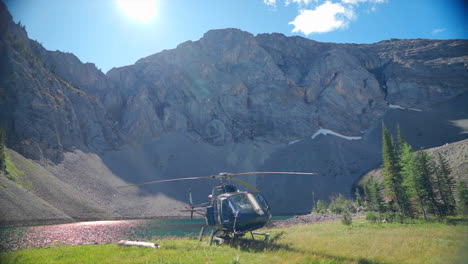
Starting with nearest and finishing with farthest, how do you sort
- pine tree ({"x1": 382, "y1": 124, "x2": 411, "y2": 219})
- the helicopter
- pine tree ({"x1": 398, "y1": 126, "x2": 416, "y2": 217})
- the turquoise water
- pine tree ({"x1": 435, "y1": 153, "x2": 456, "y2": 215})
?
the helicopter < the turquoise water < pine tree ({"x1": 398, "y1": 126, "x2": 416, "y2": 217}) < pine tree ({"x1": 435, "y1": 153, "x2": 456, "y2": 215}) < pine tree ({"x1": 382, "y1": 124, "x2": 411, "y2": 219})

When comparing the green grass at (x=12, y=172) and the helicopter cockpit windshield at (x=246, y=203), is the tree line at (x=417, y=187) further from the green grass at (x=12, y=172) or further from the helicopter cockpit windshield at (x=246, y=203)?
the green grass at (x=12, y=172)

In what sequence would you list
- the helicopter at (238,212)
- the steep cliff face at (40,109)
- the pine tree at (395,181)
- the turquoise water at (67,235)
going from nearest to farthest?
the helicopter at (238,212) < the turquoise water at (67,235) < the pine tree at (395,181) < the steep cliff face at (40,109)

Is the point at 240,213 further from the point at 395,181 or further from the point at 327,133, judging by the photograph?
the point at 327,133

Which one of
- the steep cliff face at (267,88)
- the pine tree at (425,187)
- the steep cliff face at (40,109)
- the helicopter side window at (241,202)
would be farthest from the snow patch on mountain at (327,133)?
the helicopter side window at (241,202)

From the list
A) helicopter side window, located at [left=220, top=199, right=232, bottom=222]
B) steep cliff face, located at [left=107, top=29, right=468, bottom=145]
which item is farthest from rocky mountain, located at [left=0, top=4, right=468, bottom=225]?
helicopter side window, located at [left=220, top=199, right=232, bottom=222]

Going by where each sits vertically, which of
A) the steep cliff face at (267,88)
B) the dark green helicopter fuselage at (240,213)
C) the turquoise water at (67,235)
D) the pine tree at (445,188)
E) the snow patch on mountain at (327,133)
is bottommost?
the turquoise water at (67,235)

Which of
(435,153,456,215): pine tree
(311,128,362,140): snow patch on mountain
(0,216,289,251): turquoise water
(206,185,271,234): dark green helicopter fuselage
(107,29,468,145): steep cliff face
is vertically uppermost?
(107,29,468,145): steep cliff face

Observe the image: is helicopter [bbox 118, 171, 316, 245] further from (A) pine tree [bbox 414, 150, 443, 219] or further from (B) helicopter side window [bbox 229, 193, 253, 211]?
(A) pine tree [bbox 414, 150, 443, 219]

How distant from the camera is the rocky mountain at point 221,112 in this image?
60.3 metres

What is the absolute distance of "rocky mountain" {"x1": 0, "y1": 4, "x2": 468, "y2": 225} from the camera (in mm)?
60344

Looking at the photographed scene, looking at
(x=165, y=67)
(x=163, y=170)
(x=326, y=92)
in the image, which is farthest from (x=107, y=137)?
(x=326, y=92)

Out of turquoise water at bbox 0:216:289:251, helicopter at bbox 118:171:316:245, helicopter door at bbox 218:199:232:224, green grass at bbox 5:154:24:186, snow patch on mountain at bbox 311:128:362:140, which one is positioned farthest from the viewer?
snow patch on mountain at bbox 311:128:362:140

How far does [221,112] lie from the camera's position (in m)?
101

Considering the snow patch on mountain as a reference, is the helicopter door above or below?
below
